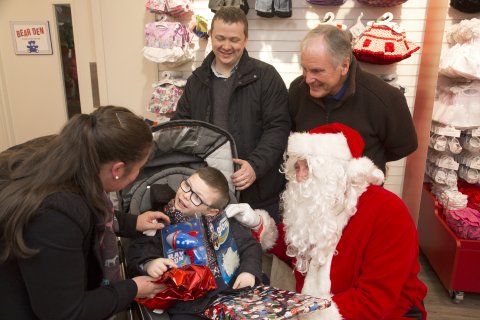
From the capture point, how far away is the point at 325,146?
163 centimetres

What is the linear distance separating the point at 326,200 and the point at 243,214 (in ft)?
1.34

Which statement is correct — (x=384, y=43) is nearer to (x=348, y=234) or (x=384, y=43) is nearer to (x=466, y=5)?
(x=466, y=5)

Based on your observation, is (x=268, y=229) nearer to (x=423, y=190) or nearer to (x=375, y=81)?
(x=375, y=81)

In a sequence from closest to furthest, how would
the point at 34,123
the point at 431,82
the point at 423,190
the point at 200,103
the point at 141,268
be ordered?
the point at 141,268 → the point at 200,103 → the point at 431,82 → the point at 423,190 → the point at 34,123

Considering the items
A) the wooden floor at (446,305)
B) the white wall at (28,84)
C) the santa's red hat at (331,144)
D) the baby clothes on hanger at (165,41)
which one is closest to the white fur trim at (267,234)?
the santa's red hat at (331,144)

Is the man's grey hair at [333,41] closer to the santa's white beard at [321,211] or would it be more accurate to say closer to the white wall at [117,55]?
the santa's white beard at [321,211]

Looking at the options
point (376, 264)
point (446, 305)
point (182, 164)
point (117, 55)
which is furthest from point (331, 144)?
point (117, 55)

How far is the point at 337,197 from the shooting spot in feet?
5.24

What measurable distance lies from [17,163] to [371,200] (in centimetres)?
125

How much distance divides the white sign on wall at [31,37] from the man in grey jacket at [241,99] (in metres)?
2.09

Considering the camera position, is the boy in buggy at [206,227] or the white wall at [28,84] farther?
the white wall at [28,84]

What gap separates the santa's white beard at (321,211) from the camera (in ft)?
5.18

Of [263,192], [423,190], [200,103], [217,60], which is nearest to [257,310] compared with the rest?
[263,192]

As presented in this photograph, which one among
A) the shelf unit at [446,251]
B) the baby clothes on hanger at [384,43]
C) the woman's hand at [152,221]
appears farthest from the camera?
the baby clothes on hanger at [384,43]
